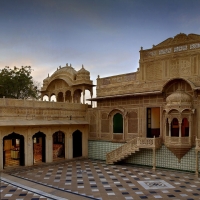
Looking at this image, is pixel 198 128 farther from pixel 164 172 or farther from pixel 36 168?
pixel 36 168

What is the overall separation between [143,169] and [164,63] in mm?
6285

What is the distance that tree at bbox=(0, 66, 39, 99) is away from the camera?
77.5 ft

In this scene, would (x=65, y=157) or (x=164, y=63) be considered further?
(x=65, y=157)

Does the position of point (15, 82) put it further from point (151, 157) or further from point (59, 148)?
point (151, 157)

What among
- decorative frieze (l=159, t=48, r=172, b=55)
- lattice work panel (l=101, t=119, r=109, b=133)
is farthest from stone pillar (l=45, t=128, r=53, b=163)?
decorative frieze (l=159, t=48, r=172, b=55)

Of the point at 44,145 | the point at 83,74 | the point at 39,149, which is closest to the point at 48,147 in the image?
the point at 44,145

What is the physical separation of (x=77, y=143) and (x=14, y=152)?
4.44 meters

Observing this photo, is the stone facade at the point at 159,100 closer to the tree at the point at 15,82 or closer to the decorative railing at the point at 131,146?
the decorative railing at the point at 131,146

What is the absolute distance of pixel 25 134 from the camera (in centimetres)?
1355

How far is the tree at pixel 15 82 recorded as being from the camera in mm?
23625

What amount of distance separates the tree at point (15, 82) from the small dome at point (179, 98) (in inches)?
675

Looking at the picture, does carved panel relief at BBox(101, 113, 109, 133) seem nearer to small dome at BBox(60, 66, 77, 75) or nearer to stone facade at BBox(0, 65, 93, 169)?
stone facade at BBox(0, 65, 93, 169)

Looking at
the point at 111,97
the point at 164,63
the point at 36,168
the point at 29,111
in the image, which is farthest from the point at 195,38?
the point at 36,168

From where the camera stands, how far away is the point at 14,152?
16219mm
